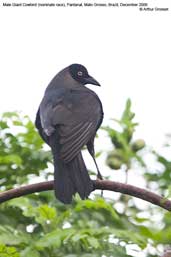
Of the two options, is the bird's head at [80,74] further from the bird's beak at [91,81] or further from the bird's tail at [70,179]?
the bird's tail at [70,179]

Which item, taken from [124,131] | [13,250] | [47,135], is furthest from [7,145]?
[13,250]

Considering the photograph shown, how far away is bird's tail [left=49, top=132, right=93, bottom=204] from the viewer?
355 centimetres

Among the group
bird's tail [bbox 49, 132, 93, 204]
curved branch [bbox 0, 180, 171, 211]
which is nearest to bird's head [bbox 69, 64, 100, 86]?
bird's tail [bbox 49, 132, 93, 204]

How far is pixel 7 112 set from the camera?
16.6ft

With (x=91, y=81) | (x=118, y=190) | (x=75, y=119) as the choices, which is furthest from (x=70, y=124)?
(x=118, y=190)

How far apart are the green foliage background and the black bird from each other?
0.16 m

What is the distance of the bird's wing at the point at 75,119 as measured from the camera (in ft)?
13.1

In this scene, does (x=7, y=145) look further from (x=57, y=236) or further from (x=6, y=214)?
(x=57, y=236)

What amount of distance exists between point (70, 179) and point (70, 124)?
0.51 metres

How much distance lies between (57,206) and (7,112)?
0.88 meters

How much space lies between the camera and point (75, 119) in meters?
4.37

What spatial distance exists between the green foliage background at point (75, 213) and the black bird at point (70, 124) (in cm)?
16

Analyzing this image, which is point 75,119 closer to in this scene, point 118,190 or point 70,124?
point 70,124

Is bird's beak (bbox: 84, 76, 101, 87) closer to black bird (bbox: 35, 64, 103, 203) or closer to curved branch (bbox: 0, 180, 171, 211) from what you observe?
black bird (bbox: 35, 64, 103, 203)
